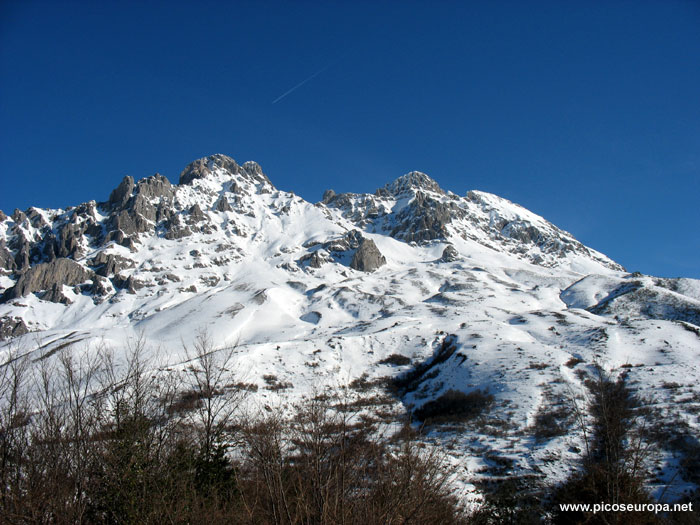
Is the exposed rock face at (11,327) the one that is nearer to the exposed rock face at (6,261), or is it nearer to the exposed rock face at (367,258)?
the exposed rock face at (6,261)

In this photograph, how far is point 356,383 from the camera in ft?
156

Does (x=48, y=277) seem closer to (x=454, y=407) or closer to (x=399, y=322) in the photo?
(x=399, y=322)

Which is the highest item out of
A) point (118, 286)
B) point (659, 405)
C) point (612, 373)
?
point (118, 286)

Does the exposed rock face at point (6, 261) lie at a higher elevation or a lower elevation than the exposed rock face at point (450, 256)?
lower

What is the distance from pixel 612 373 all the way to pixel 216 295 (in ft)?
384

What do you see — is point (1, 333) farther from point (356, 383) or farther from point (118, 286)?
point (356, 383)

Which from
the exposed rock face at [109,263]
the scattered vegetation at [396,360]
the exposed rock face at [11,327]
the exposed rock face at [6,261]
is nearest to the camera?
the scattered vegetation at [396,360]

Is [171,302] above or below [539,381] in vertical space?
Result: above

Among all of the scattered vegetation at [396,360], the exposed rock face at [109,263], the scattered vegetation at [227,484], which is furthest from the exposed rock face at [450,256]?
the scattered vegetation at [227,484]

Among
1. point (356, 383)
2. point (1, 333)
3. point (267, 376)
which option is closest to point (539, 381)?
point (356, 383)

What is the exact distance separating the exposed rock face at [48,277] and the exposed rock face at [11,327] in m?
19.9

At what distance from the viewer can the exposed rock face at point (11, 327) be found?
13175 centimetres

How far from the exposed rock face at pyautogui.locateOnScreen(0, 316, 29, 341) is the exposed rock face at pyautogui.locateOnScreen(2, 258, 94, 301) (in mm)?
19941

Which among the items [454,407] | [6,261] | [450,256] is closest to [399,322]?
[454,407]
